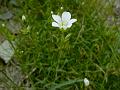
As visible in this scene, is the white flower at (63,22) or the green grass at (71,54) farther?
the green grass at (71,54)

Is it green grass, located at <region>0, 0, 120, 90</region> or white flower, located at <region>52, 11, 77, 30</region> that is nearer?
white flower, located at <region>52, 11, 77, 30</region>

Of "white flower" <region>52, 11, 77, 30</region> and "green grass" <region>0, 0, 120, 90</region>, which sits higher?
"white flower" <region>52, 11, 77, 30</region>

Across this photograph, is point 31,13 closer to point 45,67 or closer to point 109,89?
point 45,67

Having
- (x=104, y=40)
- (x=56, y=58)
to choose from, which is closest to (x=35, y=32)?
(x=56, y=58)

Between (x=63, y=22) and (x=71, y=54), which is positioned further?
(x=71, y=54)

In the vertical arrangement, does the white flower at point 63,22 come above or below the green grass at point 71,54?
above

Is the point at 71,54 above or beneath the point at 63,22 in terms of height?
beneath

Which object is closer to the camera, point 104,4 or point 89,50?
point 89,50

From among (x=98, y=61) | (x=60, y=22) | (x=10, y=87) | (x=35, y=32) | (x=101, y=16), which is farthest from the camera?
(x=101, y=16)
